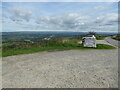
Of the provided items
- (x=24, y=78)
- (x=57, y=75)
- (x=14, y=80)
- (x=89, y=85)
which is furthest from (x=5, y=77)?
(x=89, y=85)

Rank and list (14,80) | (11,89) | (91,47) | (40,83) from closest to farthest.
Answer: (11,89), (40,83), (14,80), (91,47)

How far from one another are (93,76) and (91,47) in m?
7.01

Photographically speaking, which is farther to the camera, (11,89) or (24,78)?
(24,78)

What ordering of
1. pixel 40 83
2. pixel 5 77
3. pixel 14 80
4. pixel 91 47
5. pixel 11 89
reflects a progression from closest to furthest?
pixel 11 89, pixel 40 83, pixel 14 80, pixel 5 77, pixel 91 47

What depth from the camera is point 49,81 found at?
314cm

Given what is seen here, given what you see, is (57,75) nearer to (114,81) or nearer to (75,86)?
(75,86)

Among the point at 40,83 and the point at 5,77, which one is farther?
the point at 5,77

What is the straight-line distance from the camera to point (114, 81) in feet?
10.0

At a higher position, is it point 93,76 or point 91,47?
point 91,47

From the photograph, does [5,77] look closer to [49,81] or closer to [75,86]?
[49,81]

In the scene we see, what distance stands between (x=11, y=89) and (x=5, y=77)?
1082 millimetres

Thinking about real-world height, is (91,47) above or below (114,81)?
above

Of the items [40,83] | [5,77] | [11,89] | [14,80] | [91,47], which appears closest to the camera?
[11,89]

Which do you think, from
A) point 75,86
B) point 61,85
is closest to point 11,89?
point 61,85
